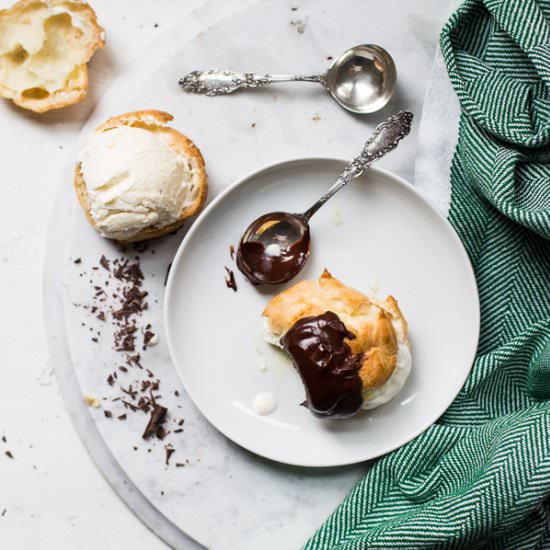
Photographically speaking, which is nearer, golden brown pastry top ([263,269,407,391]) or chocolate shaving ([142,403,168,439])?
golden brown pastry top ([263,269,407,391])

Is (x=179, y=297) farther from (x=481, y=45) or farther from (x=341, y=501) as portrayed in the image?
(x=481, y=45)

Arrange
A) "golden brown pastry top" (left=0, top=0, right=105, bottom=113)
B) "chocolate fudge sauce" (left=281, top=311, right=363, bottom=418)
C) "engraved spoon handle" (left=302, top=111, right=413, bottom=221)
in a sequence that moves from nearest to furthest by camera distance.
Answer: "chocolate fudge sauce" (left=281, top=311, right=363, bottom=418) < "engraved spoon handle" (left=302, top=111, right=413, bottom=221) < "golden brown pastry top" (left=0, top=0, right=105, bottom=113)

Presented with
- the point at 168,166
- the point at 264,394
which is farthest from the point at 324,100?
the point at 264,394

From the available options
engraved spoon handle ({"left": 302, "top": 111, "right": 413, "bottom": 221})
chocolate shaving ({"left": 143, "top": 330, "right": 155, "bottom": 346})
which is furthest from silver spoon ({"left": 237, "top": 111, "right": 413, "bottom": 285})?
chocolate shaving ({"left": 143, "top": 330, "right": 155, "bottom": 346})

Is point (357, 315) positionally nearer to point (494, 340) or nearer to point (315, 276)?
point (315, 276)

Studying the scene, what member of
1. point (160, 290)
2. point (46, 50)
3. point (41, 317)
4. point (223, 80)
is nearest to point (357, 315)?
point (160, 290)

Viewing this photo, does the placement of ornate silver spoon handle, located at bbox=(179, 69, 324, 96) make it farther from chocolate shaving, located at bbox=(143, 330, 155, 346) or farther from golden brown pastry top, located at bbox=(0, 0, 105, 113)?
chocolate shaving, located at bbox=(143, 330, 155, 346)
